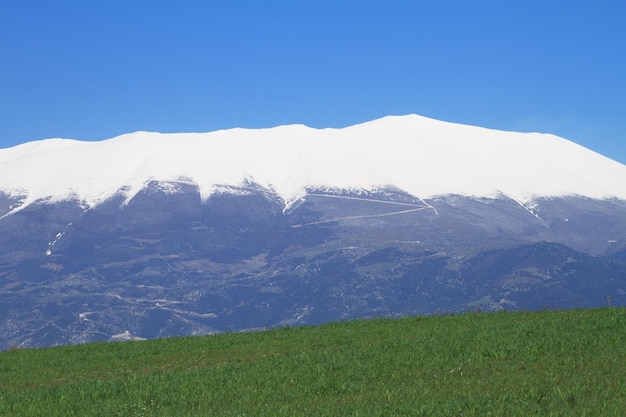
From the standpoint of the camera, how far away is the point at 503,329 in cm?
3831

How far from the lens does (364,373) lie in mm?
31125

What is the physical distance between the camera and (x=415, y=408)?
2388 cm

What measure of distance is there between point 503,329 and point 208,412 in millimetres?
16175

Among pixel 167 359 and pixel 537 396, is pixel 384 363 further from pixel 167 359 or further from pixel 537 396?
pixel 167 359

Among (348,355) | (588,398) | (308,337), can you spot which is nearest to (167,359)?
(308,337)

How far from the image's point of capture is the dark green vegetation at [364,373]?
24.7 meters

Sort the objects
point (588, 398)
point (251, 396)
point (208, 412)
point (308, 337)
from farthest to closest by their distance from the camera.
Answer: point (308, 337) → point (251, 396) → point (208, 412) → point (588, 398)

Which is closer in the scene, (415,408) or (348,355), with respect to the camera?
(415,408)

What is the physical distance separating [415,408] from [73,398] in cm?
1210

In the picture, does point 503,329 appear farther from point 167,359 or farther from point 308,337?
point 167,359

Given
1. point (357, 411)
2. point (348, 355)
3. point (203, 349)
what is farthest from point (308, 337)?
point (357, 411)

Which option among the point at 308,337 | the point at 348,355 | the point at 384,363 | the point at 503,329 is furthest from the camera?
the point at 308,337

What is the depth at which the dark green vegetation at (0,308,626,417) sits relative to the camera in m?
24.7

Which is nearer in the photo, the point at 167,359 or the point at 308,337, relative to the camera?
the point at 167,359
